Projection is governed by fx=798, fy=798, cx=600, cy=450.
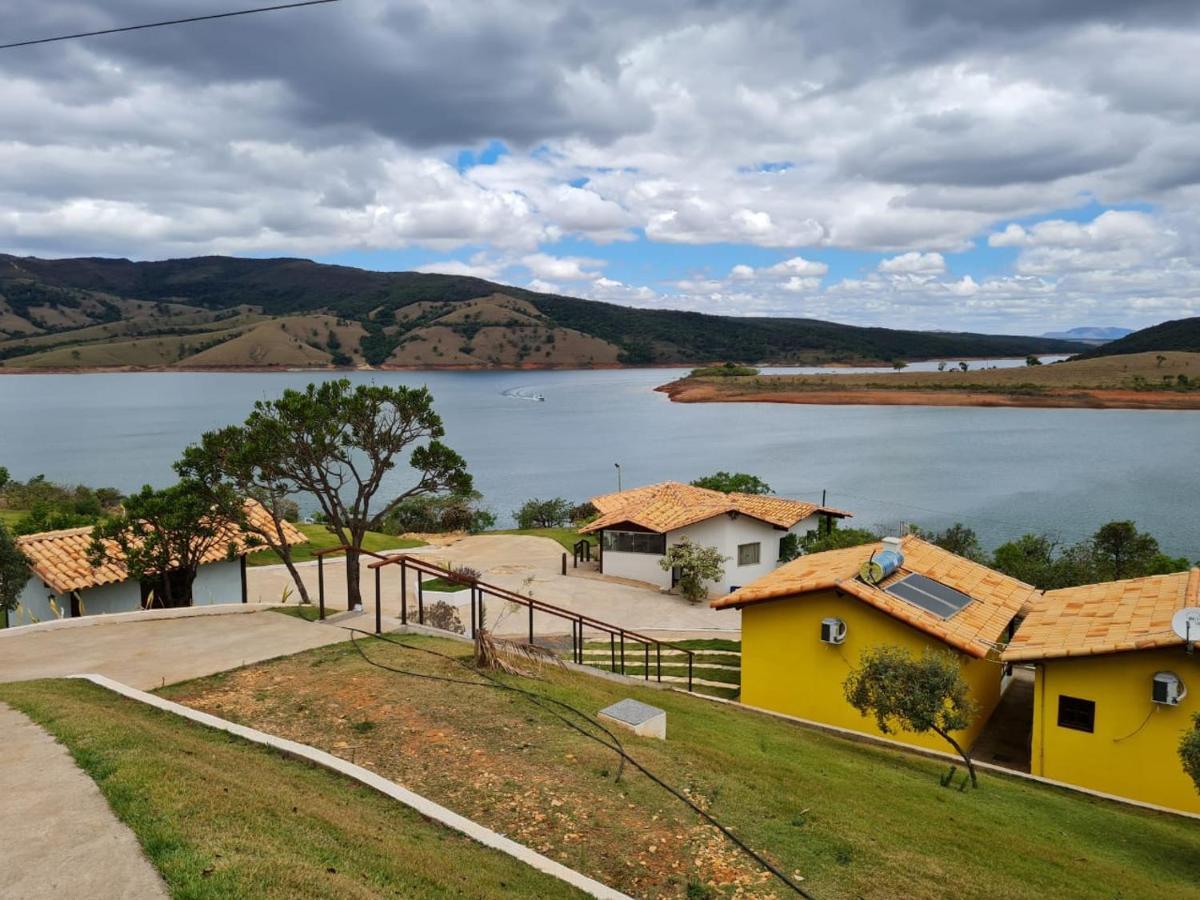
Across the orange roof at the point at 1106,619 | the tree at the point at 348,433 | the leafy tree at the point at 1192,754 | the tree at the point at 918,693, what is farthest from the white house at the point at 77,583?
the leafy tree at the point at 1192,754

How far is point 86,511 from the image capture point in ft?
126

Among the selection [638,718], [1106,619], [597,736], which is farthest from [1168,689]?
[597,736]

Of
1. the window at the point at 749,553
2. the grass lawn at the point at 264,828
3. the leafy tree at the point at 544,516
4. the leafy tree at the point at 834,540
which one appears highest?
the grass lawn at the point at 264,828

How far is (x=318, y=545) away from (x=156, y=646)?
23.3 metres

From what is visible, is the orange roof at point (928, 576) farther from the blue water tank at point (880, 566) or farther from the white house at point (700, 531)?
the white house at point (700, 531)

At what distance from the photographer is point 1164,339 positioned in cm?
16688

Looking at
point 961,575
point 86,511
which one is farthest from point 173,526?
point 86,511

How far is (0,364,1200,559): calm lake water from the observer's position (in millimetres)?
55656

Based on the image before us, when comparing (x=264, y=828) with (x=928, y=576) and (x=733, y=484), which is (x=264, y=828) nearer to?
(x=928, y=576)

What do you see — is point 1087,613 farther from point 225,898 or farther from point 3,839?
point 3,839

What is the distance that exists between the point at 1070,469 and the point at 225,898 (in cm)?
7746

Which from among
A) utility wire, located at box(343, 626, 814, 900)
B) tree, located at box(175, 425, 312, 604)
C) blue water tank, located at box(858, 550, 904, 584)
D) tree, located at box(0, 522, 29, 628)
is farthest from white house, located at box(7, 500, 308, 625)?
blue water tank, located at box(858, 550, 904, 584)

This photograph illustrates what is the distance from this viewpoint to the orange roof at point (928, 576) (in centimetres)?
1538

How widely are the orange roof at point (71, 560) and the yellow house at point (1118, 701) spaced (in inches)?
701
